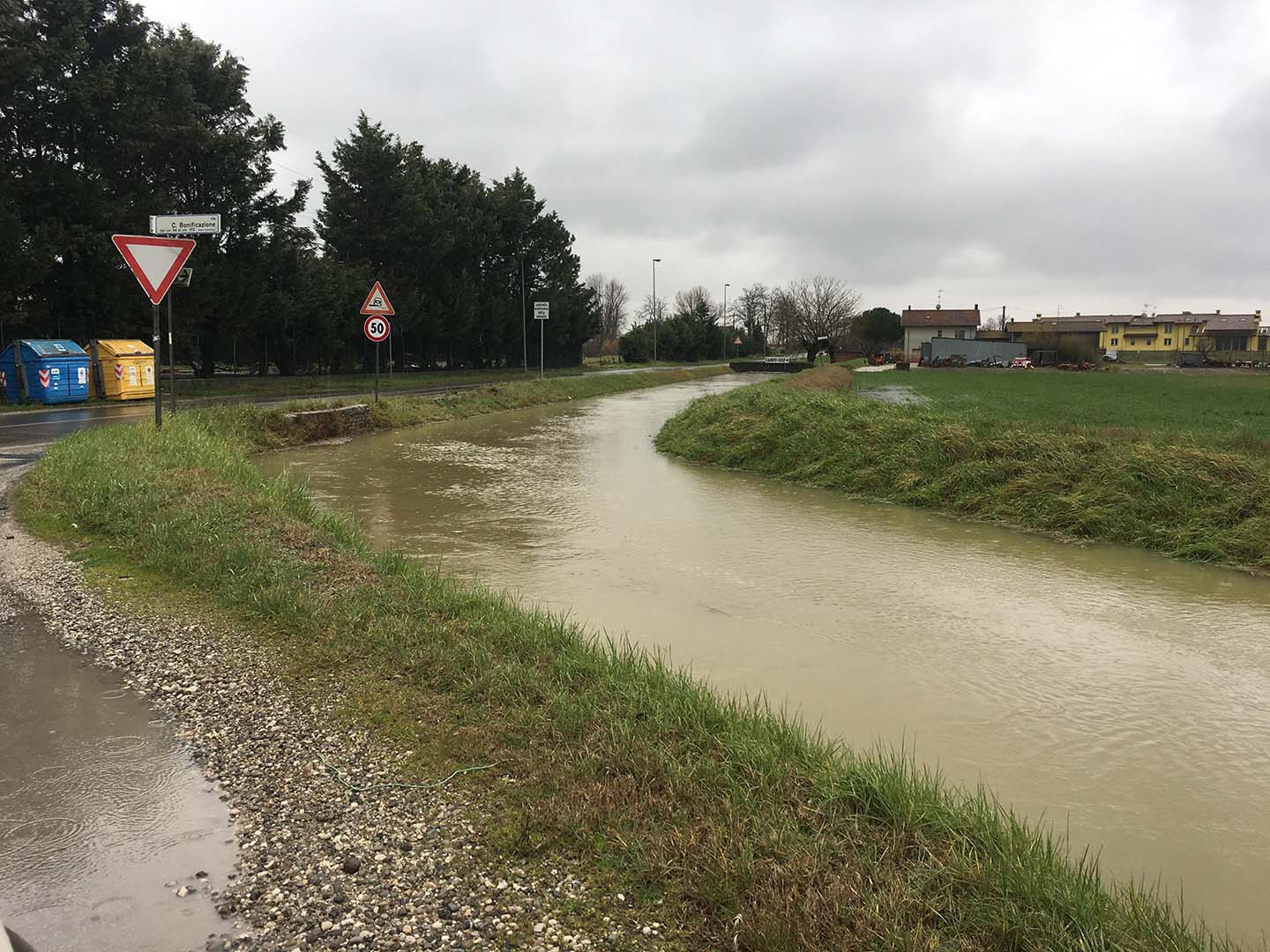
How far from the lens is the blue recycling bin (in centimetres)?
2123

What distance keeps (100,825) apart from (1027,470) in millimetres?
11044

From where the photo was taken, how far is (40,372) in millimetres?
21234

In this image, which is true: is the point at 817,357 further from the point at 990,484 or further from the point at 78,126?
the point at 990,484

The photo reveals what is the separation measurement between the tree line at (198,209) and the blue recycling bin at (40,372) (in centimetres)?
161

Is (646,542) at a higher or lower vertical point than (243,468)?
lower

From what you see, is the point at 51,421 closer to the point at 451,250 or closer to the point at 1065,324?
the point at 451,250

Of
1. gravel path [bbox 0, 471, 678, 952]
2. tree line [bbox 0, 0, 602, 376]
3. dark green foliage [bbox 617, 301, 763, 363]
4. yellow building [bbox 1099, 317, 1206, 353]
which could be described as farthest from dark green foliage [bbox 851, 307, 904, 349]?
gravel path [bbox 0, 471, 678, 952]

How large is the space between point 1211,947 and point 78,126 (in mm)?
30530

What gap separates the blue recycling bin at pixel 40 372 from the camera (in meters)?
21.2

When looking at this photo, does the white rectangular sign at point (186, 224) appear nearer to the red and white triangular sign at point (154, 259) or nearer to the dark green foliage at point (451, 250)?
the red and white triangular sign at point (154, 259)

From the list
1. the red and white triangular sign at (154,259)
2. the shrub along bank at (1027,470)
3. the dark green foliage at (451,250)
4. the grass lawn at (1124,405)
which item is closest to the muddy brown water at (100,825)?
the red and white triangular sign at (154,259)

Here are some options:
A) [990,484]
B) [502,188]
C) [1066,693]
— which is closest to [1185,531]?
[990,484]

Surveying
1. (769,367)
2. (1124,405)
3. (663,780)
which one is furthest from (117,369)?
(769,367)

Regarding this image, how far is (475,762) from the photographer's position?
3.55 meters
